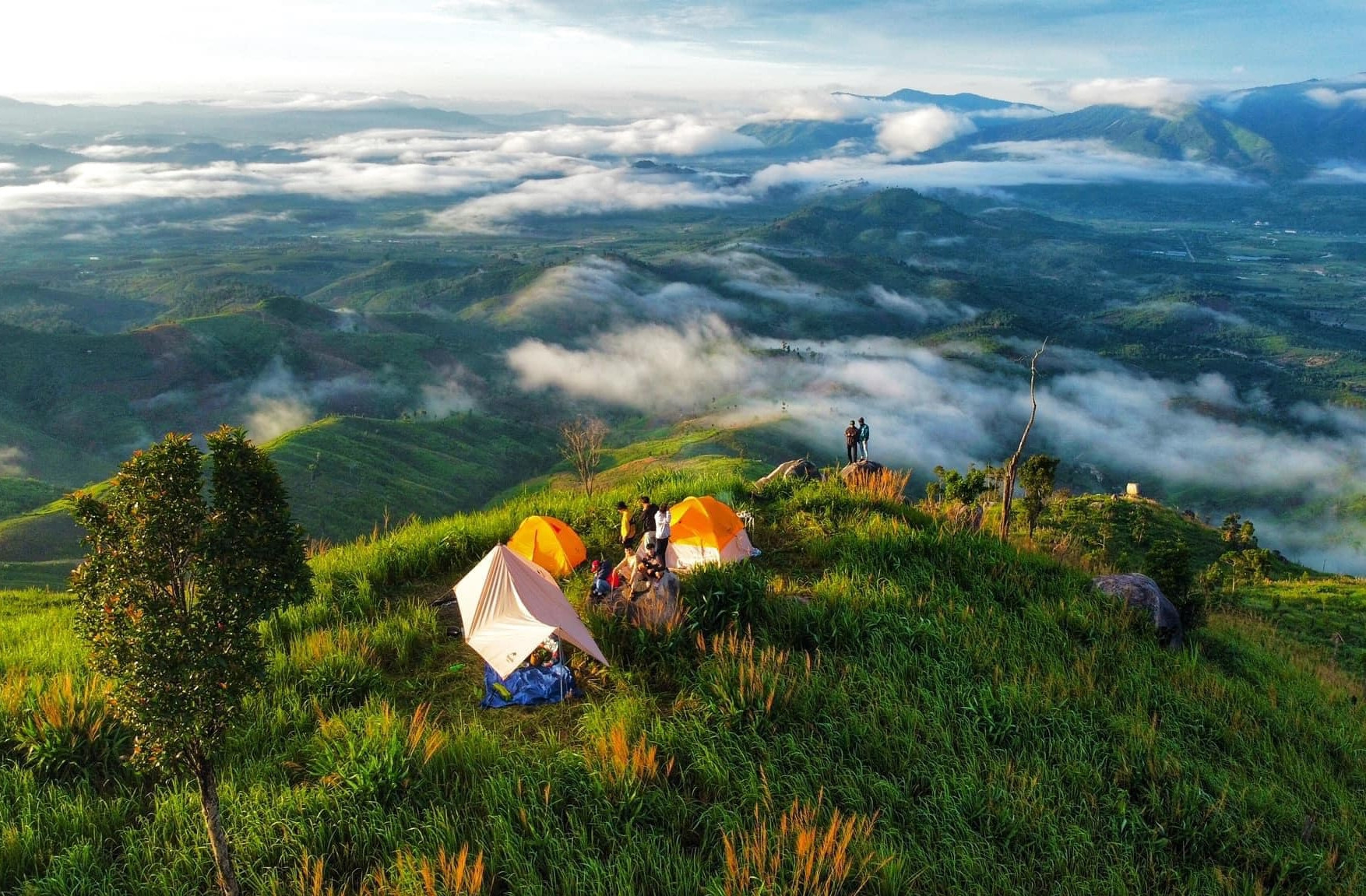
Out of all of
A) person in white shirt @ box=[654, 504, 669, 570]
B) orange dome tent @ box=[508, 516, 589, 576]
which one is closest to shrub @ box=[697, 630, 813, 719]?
person in white shirt @ box=[654, 504, 669, 570]

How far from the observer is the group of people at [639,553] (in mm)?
11414

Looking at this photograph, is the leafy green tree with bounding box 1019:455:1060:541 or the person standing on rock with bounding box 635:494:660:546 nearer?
the person standing on rock with bounding box 635:494:660:546

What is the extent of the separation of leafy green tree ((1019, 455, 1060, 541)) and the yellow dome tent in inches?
506

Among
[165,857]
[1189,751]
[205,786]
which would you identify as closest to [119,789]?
[165,857]

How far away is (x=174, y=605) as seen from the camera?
18.3ft

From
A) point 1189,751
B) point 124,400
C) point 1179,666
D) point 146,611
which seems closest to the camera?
point 146,611

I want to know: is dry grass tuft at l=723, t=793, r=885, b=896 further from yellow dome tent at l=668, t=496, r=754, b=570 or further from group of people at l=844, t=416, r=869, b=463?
group of people at l=844, t=416, r=869, b=463

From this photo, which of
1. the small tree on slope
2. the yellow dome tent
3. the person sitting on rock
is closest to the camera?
the small tree on slope

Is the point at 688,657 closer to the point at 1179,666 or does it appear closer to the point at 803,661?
the point at 803,661

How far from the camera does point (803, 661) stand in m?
9.12

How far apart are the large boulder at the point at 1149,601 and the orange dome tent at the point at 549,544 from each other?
31.4ft

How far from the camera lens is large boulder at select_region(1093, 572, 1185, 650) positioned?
38.4 ft

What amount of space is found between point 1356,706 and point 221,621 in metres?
15.3

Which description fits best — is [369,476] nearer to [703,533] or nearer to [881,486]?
[703,533]
